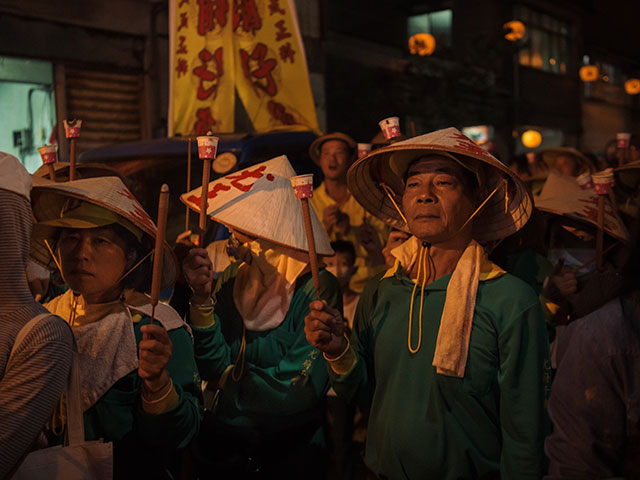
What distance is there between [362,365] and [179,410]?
706mm

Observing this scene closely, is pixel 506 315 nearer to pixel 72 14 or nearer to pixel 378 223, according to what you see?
pixel 378 223

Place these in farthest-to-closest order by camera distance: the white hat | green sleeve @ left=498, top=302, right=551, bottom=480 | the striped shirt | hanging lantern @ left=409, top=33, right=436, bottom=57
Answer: hanging lantern @ left=409, top=33, right=436, bottom=57 → green sleeve @ left=498, top=302, right=551, bottom=480 → the white hat → the striped shirt

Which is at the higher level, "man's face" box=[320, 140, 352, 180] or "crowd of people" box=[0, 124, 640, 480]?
"man's face" box=[320, 140, 352, 180]

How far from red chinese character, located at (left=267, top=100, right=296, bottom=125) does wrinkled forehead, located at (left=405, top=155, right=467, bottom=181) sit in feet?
16.6

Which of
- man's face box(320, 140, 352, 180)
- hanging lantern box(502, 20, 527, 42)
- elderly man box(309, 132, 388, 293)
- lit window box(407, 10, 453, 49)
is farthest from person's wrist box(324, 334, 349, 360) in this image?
hanging lantern box(502, 20, 527, 42)

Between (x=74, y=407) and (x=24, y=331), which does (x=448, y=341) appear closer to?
(x=74, y=407)

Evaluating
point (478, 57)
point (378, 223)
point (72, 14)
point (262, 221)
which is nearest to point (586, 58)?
point (478, 57)

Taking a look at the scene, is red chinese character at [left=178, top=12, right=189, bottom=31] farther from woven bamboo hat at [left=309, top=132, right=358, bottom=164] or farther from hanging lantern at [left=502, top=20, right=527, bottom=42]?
hanging lantern at [left=502, top=20, right=527, bottom=42]

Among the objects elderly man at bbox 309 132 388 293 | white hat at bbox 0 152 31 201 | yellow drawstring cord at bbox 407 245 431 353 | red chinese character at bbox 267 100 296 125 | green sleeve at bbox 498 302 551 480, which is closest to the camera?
white hat at bbox 0 152 31 201

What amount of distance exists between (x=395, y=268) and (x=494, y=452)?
788mm

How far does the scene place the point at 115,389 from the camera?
2.62 meters

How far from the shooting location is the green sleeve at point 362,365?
2.78m

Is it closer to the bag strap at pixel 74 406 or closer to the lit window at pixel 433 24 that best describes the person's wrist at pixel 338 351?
the bag strap at pixel 74 406

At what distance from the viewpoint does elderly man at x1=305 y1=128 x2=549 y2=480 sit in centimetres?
252
